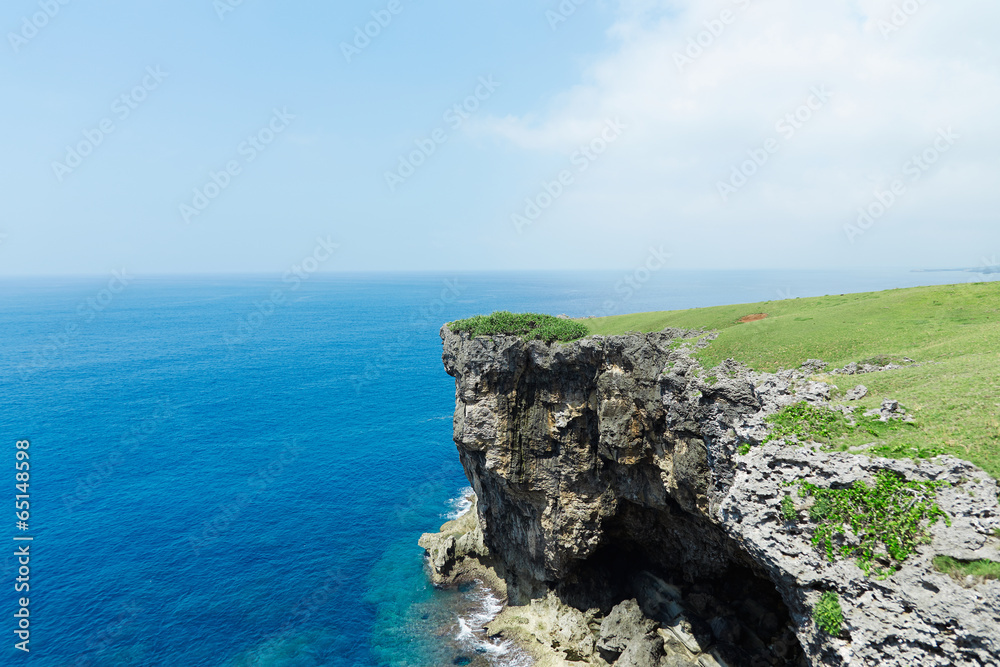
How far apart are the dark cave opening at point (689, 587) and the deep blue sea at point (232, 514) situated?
961 centimetres

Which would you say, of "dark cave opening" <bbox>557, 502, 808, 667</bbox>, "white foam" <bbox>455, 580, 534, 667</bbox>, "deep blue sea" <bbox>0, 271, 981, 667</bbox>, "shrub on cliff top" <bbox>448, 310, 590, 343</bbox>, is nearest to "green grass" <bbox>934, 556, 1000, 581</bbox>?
"dark cave opening" <bbox>557, 502, 808, 667</bbox>

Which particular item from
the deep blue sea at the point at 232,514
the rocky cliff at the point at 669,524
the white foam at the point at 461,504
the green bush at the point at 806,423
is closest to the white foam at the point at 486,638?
the deep blue sea at the point at 232,514

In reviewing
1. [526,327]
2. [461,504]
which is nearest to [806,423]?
[526,327]

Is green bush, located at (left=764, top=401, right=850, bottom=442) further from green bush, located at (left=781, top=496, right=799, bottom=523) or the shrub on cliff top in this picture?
the shrub on cliff top

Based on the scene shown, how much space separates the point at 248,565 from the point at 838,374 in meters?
50.5

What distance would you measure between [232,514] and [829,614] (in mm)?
55439

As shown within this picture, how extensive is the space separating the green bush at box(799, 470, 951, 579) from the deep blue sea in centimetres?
2701

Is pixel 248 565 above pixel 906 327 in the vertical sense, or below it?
below

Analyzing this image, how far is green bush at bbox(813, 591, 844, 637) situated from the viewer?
55.2 ft

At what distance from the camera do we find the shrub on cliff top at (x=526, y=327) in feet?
119

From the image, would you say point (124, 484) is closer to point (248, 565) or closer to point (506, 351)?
point (248, 565)

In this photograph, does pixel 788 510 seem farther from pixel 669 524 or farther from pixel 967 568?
pixel 669 524

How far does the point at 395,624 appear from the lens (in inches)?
1543

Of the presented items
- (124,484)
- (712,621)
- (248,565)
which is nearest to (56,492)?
(124,484)
